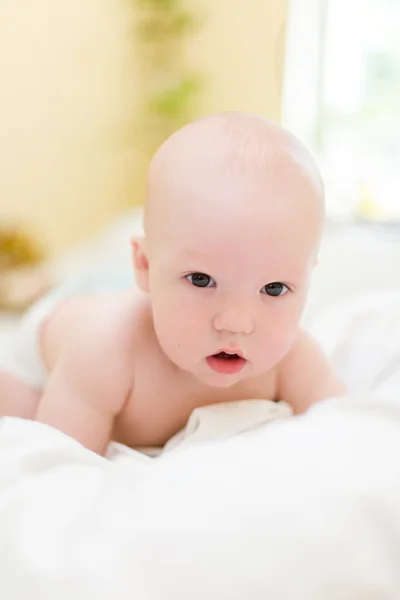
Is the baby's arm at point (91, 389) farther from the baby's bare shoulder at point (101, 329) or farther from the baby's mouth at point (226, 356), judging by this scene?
the baby's mouth at point (226, 356)

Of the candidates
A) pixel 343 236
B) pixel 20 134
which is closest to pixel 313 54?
pixel 343 236

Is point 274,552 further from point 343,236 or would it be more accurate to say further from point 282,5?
point 282,5

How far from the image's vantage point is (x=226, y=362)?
82 centimetres

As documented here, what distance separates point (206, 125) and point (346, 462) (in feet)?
1.25

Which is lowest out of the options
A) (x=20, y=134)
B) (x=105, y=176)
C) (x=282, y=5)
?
(x=105, y=176)

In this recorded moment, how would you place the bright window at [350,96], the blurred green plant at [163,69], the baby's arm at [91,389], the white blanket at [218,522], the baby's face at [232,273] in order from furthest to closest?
the blurred green plant at [163,69], the bright window at [350,96], the baby's arm at [91,389], the baby's face at [232,273], the white blanket at [218,522]

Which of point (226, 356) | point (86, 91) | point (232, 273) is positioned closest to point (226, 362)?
point (226, 356)

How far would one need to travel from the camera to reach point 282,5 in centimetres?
212

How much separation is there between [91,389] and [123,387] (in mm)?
39

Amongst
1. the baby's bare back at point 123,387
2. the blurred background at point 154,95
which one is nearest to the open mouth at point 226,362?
the baby's bare back at point 123,387

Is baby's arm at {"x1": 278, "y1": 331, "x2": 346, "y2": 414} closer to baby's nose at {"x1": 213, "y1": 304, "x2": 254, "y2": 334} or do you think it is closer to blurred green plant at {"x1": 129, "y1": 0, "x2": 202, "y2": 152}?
baby's nose at {"x1": 213, "y1": 304, "x2": 254, "y2": 334}

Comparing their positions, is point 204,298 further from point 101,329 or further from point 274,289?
point 101,329

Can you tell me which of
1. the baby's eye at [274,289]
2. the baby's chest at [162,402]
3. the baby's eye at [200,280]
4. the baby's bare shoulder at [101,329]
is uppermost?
the baby's eye at [200,280]

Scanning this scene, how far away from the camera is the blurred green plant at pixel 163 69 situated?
7.80ft
